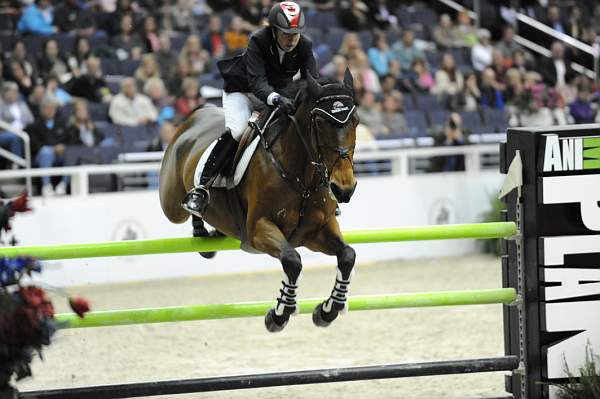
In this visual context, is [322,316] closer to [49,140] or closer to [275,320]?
[275,320]

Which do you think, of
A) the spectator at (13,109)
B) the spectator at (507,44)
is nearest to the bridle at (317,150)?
the spectator at (13,109)

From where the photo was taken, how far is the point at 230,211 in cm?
707

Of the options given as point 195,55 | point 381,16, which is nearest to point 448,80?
point 381,16

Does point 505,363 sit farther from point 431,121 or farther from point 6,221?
point 431,121

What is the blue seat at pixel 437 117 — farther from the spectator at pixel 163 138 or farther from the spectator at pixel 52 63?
the spectator at pixel 52 63

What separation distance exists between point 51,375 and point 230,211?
2.51 meters

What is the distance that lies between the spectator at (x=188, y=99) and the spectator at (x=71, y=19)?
1717mm

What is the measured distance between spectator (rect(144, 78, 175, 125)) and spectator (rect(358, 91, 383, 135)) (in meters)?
2.74

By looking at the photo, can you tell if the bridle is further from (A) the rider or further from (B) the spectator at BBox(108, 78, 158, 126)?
(B) the spectator at BBox(108, 78, 158, 126)

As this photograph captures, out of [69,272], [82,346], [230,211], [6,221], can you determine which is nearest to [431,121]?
[69,272]

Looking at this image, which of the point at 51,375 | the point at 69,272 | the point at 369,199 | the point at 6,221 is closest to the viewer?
the point at 6,221

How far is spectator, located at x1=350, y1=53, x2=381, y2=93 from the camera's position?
1672 cm

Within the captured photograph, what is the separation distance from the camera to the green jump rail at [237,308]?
586 centimetres

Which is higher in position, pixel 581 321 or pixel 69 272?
pixel 581 321
